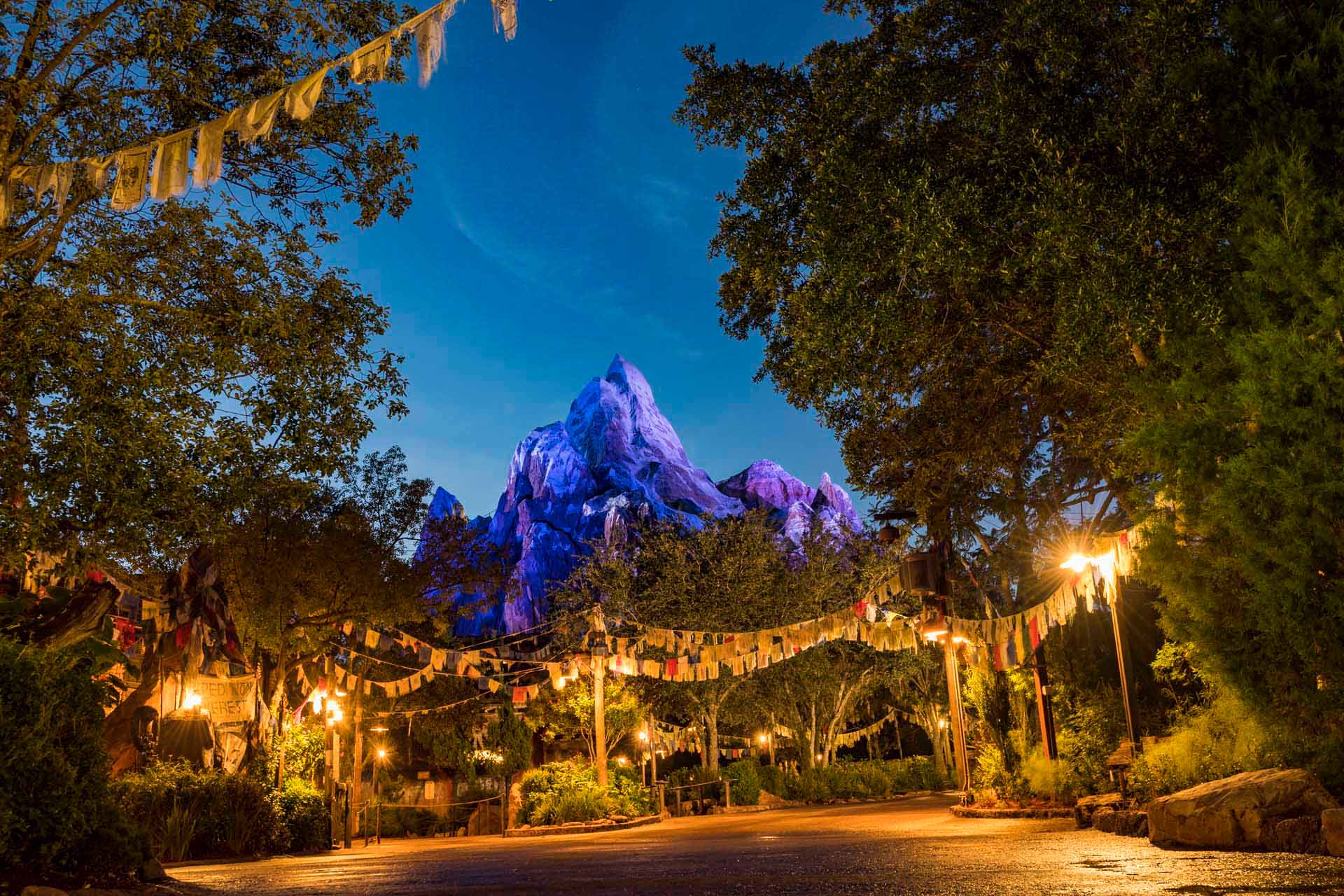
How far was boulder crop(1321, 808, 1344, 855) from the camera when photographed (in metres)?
6.22

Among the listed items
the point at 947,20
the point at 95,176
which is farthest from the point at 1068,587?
the point at 95,176

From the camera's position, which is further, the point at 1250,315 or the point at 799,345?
the point at 799,345

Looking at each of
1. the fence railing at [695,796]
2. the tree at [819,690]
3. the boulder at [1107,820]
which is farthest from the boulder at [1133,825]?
the tree at [819,690]

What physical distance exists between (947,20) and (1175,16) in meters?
2.42

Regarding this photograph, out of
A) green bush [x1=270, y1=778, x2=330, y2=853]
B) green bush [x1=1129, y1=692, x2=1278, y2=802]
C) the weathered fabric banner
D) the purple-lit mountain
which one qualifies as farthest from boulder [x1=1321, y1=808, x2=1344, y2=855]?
the purple-lit mountain

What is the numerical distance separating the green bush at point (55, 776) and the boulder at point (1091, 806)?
1051 centimetres

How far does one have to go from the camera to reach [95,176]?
328 inches

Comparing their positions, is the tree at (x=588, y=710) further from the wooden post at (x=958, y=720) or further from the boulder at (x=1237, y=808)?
the boulder at (x=1237, y=808)

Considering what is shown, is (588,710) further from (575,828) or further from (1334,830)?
(1334,830)

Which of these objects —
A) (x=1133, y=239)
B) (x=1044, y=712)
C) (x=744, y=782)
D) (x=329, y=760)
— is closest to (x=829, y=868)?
(x=1133, y=239)

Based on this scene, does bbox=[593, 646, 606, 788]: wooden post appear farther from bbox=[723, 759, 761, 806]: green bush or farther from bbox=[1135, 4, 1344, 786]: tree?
bbox=[1135, 4, 1344, 786]: tree

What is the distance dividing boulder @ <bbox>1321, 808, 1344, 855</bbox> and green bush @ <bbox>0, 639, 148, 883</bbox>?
28.9ft

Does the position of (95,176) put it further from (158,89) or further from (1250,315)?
(1250,315)

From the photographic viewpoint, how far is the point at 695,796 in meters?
27.2
